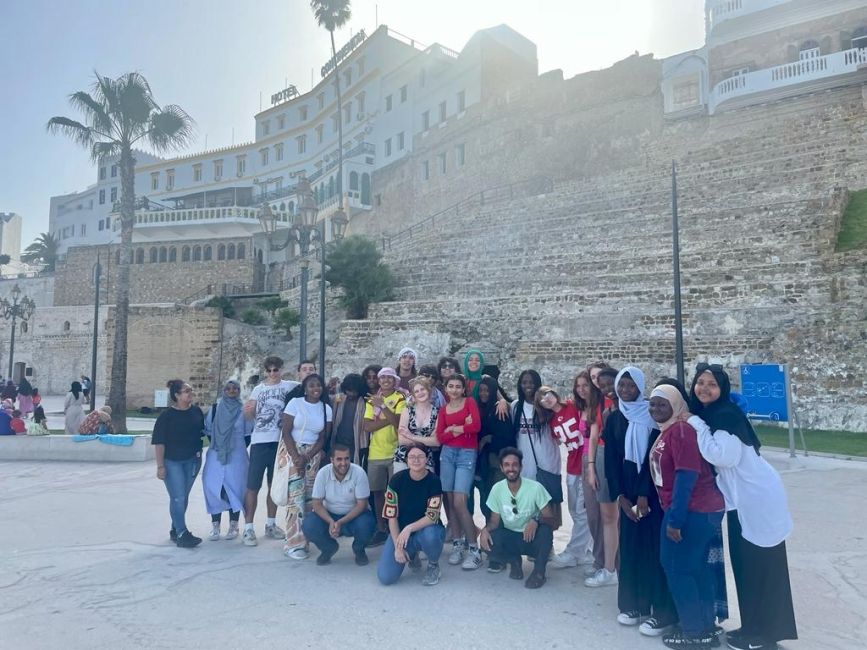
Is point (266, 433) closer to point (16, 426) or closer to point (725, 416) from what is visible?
point (725, 416)

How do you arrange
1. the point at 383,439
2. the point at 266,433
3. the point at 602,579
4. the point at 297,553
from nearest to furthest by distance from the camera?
the point at 602,579 → the point at 297,553 → the point at 383,439 → the point at 266,433

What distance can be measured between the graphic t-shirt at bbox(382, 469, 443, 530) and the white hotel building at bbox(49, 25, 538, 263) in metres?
31.9

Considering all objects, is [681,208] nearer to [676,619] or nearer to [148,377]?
[676,619]

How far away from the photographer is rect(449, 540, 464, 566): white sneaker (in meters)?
5.08

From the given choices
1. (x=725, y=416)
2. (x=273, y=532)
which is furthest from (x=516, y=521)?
(x=273, y=532)

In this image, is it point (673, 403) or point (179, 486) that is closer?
point (673, 403)

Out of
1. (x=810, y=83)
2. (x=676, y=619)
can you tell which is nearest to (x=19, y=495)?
(x=676, y=619)

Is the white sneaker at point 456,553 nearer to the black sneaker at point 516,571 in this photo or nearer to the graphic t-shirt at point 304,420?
the black sneaker at point 516,571

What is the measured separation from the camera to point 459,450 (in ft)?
16.9

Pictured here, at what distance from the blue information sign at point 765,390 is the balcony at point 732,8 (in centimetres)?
1915

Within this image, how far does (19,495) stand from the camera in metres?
8.04

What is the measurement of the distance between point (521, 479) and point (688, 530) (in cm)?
149

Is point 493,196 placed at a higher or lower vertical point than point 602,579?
higher

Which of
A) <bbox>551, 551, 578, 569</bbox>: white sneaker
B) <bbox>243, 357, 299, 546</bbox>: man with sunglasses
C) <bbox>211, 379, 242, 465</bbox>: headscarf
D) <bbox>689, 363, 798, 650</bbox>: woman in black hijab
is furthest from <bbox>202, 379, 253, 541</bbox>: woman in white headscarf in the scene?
<bbox>689, 363, 798, 650</bbox>: woman in black hijab
